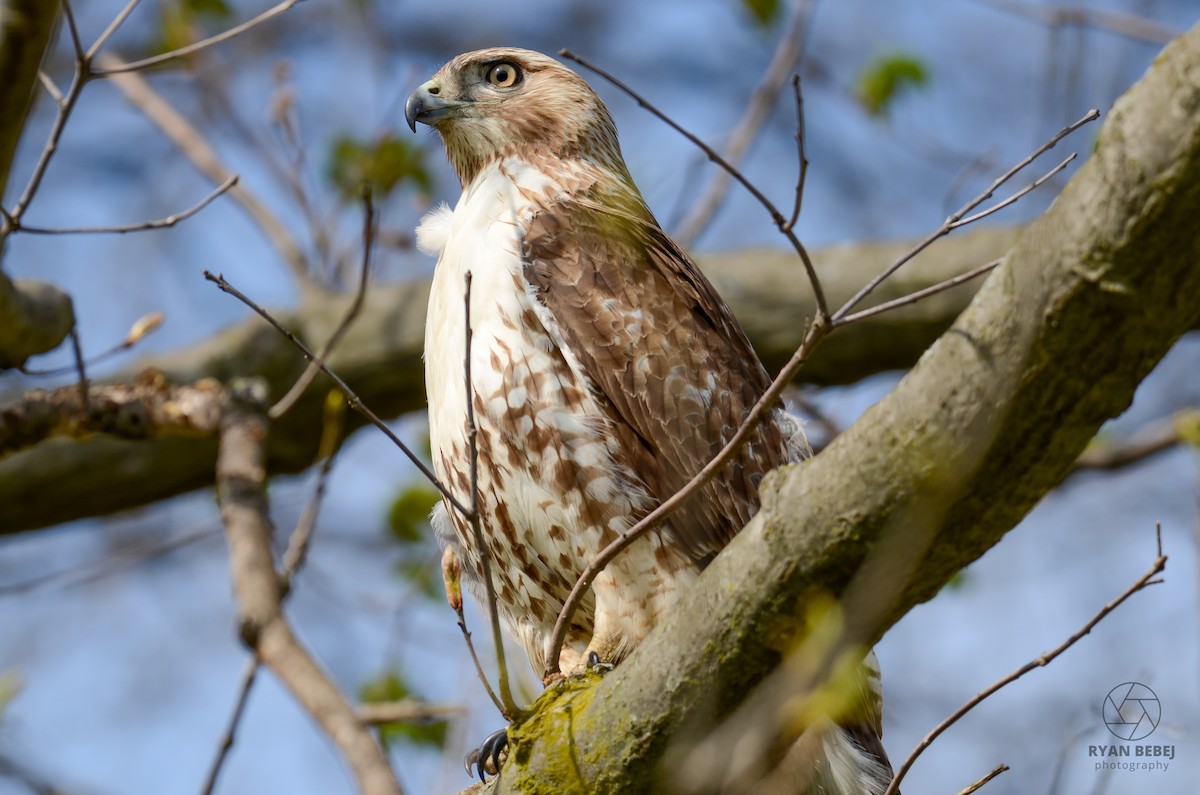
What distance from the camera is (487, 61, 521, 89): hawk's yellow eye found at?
4.28 m

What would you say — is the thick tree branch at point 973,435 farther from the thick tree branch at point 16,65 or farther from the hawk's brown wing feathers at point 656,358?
the thick tree branch at point 16,65

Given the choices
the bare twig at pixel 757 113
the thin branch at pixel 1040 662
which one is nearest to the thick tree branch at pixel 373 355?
the bare twig at pixel 757 113

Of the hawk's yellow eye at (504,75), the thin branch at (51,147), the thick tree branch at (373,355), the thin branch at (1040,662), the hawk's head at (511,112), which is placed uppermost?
the thick tree branch at (373,355)

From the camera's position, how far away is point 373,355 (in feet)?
21.6

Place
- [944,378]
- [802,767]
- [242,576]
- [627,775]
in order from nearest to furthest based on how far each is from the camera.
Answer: [944,378] → [627,775] → [802,767] → [242,576]

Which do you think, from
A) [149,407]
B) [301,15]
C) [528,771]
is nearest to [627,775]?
[528,771]

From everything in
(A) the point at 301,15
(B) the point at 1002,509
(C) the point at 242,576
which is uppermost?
(A) the point at 301,15

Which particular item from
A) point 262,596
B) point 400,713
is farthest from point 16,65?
point 400,713

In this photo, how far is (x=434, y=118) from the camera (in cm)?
415

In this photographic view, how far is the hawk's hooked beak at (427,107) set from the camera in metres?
4.13

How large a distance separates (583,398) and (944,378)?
4.75 feet

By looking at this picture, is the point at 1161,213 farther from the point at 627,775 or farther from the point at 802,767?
the point at 802,767

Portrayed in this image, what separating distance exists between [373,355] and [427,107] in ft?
8.61

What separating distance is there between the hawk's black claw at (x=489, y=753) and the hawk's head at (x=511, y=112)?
6.05 ft
